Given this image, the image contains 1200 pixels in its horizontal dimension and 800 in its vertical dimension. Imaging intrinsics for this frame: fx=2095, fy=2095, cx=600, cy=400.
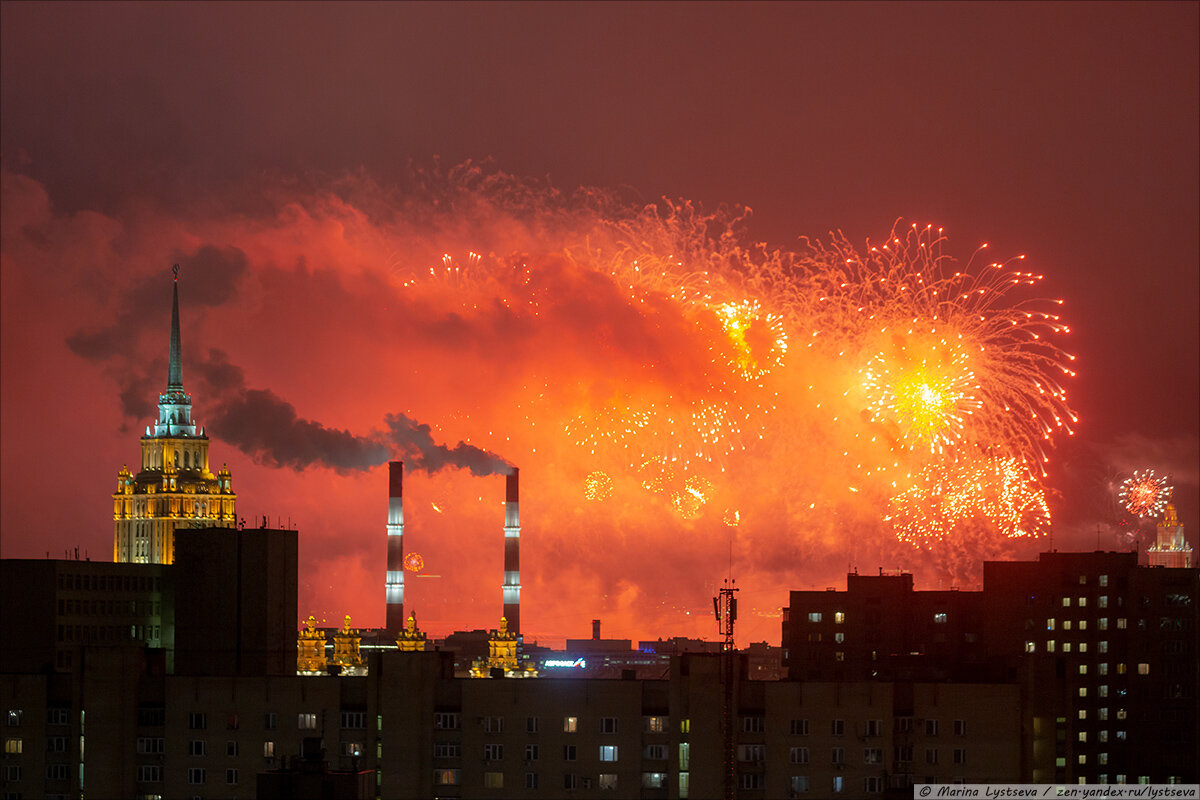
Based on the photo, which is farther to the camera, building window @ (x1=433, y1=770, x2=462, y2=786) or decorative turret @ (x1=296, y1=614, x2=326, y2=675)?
decorative turret @ (x1=296, y1=614, x2=326, y2=675)

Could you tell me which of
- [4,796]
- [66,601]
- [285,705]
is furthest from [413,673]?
[66,601]

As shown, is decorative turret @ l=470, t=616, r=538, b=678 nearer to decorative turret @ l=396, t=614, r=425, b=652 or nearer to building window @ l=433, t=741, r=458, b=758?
decorative turret @ l=396, t=614, r=425, b=652

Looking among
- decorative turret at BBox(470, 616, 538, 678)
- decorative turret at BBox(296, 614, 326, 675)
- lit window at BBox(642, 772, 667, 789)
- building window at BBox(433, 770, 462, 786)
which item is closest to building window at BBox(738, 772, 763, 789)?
lit window at BBox(642, 772, 667, 789)

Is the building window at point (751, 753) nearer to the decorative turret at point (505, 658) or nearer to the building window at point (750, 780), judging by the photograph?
the building window at point (750, 780)

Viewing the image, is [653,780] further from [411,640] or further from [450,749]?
[411,640]

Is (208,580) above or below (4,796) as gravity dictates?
above

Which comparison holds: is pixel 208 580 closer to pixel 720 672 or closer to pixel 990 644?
pixel 720 672

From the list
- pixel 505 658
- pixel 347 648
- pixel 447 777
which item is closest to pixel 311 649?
pixel 347 648
